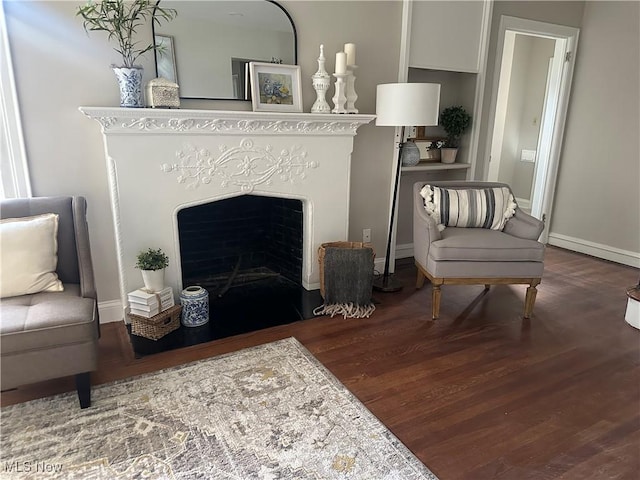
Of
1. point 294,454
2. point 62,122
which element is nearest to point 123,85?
point 62,122

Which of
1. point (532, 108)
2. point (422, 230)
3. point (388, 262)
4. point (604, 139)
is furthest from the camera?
point (532, 108)

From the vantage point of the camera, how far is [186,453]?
65.4 inches

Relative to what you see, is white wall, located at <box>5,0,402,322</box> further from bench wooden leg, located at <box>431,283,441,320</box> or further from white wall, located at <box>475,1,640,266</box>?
white wall, located at <box>475,1,640,266</box>

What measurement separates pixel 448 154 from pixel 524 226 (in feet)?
3.64

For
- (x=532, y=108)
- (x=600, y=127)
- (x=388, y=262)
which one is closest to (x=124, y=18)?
(x=388, y=262)

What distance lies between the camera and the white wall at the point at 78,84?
2217mm

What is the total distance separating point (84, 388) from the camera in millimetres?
1895

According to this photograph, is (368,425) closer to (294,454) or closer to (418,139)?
(294,454)

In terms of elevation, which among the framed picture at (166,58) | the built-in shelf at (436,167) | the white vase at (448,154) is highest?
the framed picture at (166,58)

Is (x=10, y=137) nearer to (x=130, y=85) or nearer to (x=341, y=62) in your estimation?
(x=130, y=85)

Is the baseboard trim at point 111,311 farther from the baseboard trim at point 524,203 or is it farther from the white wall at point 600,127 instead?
the baseboard trim at point 524,203

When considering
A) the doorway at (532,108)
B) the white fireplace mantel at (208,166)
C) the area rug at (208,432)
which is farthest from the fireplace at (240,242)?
the doorway at (532,108)

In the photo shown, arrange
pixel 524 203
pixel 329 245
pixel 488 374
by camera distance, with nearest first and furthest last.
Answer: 1. pixel 488 374
2. pixel 329 245
3. pixel 524 203

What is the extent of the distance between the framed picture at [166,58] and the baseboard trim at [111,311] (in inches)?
54.9
